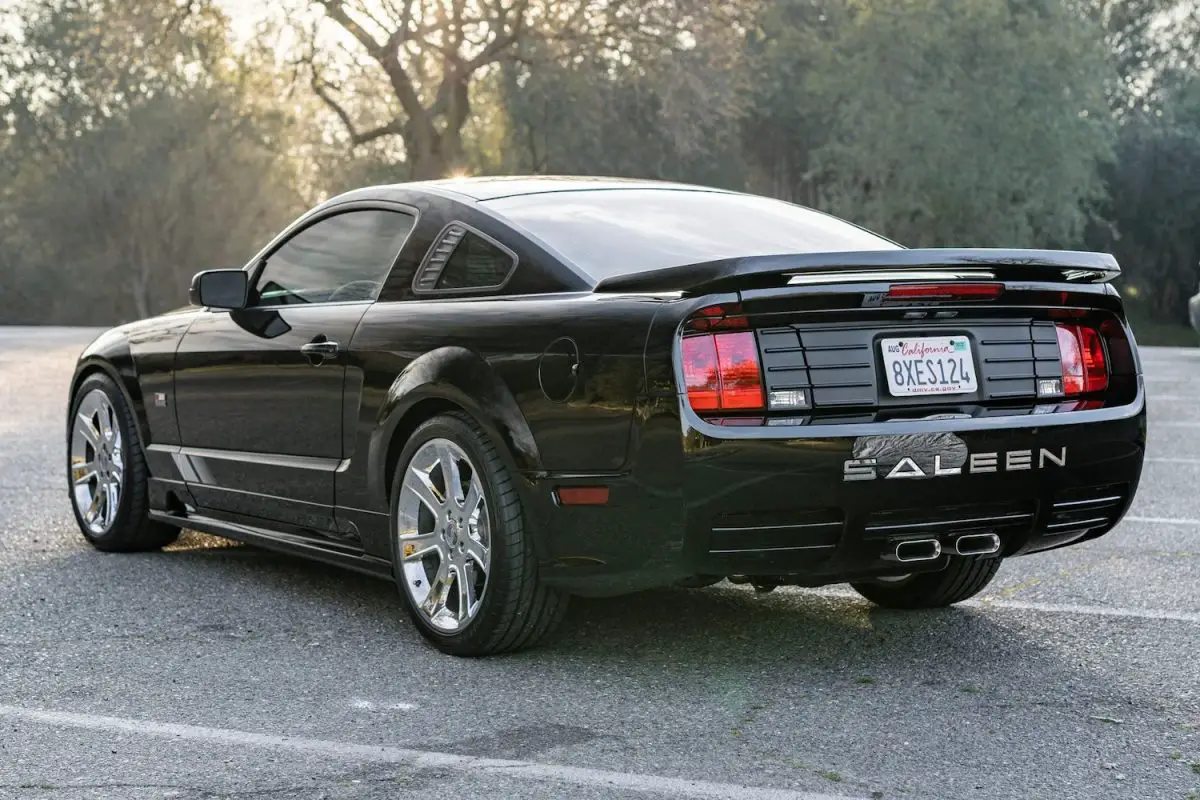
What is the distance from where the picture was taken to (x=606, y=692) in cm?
464

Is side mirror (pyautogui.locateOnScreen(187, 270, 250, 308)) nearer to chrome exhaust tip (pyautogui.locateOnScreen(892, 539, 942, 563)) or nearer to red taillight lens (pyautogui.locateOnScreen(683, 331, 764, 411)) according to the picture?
red taillight lens (pyautogui.locateOnScreen(683, 331, 764, 411))

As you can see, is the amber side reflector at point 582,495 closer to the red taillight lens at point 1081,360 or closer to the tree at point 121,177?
the red taillight lens at point 1081,360

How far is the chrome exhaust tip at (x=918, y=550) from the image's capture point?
15.1 feet

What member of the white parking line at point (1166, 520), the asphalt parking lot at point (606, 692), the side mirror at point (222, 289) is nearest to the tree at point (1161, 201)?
the white parking line at point (1166, 520)

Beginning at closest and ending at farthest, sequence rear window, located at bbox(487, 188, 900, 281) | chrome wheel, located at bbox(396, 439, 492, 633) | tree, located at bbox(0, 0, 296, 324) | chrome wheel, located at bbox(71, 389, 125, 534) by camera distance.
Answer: chrome wheel, located at bbox(396, 439, 492, 633)
rear window, located at bbox(487, 188, 900, 281)
chrome wheel, located at bbox(71, 389, 125, 534)
tree, located at bbox(0, 0, 296, 324)

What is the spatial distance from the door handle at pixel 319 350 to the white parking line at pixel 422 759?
1.63 metres

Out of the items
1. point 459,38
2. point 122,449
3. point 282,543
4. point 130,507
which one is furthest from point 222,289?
point 459,38

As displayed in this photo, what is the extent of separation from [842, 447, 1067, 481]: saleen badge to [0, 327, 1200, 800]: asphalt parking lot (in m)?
0.63

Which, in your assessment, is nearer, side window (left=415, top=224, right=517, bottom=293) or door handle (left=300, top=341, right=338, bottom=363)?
side window (left=415, top=224, right=517, bottom=293)

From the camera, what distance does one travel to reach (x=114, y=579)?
21.1ft

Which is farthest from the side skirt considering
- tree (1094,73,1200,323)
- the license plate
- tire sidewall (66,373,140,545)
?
tree (1094,73,1200,323)

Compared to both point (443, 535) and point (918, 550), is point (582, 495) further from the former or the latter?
point (918, 550)

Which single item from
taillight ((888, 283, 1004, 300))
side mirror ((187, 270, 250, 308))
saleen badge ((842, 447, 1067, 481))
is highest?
taillight ((888, 283, 1004, 300))

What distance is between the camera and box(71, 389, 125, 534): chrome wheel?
702cm
